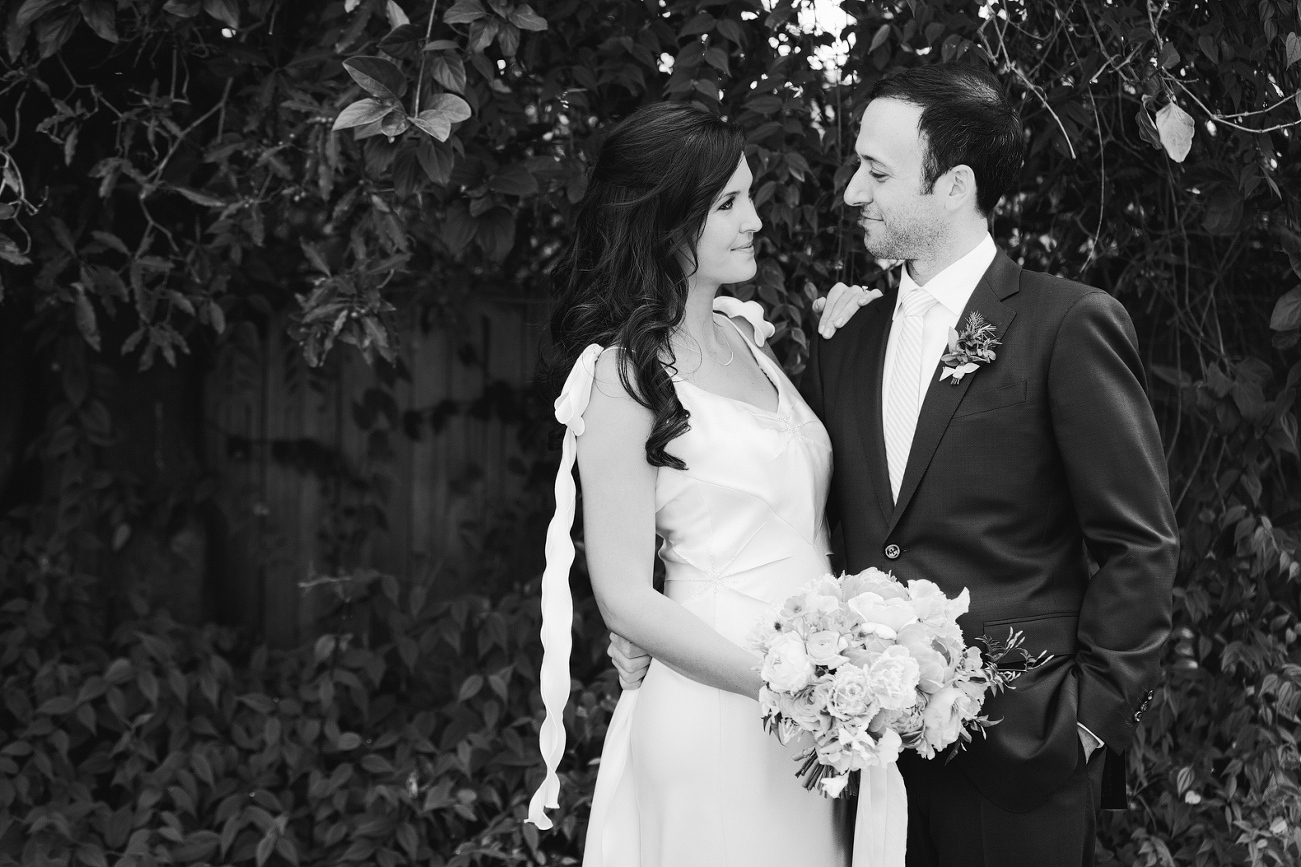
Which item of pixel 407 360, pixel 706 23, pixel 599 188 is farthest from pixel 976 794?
pixel 407 360

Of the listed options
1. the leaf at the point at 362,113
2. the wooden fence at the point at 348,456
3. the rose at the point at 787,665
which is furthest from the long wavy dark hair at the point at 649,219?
the wooden fence at the point at 348,456

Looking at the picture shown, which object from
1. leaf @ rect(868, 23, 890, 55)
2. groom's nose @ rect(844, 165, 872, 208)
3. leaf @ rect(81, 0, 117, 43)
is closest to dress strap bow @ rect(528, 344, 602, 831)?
groom's nose @ rect(844, 165, 872, 208)

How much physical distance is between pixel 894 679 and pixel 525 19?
5.04 feet

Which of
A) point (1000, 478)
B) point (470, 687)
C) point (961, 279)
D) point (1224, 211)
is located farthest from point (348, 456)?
point (1224, 211)

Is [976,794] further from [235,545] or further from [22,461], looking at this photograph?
[22,461]

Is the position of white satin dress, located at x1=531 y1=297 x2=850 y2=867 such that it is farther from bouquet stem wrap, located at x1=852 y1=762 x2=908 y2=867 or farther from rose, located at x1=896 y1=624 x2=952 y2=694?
rose, located at x1=896 y1=624 x2=952 y2=694

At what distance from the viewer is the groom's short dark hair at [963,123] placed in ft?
7.50

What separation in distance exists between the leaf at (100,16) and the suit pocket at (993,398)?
82.0 inches

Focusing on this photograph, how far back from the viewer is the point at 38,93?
3.60 meters

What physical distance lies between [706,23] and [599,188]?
588 mm

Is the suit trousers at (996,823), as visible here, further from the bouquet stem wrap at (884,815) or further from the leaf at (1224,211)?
the leaf at (1224,211)

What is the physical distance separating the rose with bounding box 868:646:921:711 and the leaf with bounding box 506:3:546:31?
1463 millimetres

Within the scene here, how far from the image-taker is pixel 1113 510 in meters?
2.07

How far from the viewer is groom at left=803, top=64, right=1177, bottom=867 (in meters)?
2.07
